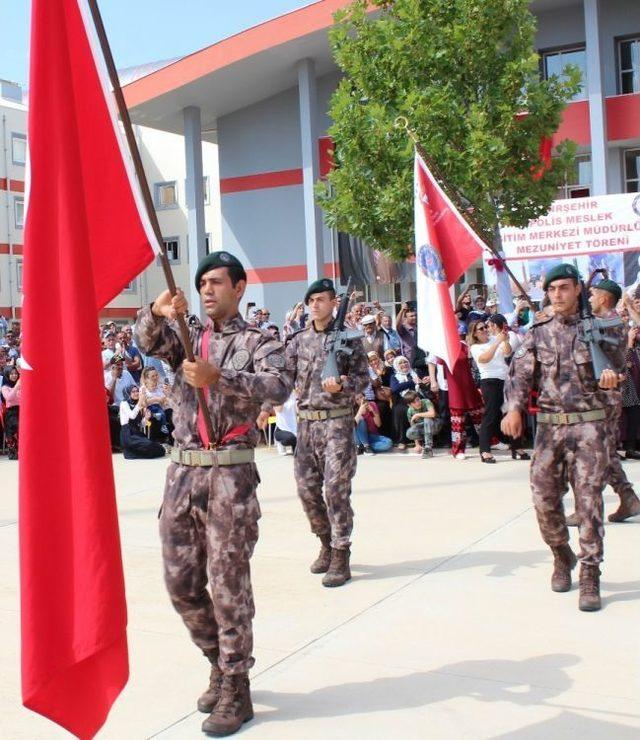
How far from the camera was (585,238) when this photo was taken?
17891 millimetres

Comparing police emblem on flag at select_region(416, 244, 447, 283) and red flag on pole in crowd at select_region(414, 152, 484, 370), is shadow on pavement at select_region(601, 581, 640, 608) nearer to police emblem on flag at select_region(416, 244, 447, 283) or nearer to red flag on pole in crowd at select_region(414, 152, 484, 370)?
red flag on pole in crowd at select_region(414, 152, 484, 370)

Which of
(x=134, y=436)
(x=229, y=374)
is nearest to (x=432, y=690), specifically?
(x=229, y=374)

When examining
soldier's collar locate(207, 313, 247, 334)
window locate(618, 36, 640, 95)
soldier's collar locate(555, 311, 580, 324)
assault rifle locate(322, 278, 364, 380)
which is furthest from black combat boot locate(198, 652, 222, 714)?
window locate(618, 36, 640, 95)

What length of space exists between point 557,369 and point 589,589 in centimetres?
135

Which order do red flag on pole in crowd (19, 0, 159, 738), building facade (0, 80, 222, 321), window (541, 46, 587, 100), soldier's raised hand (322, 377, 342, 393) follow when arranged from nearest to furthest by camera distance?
red flag on pole in crowd (19, 0, 159, 738) < soldier's raised hand (322, 377, 342, 393) < window (541, 46, 587, 100) < building facade (0, 80, 222, 321)

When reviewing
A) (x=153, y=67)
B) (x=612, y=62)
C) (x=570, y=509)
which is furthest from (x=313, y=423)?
(x=153, y=67)

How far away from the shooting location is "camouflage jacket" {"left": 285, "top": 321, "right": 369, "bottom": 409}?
6480mm

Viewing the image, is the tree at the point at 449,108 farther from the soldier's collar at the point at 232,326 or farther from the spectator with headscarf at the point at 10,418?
the soldier's collar at the point at 232,326

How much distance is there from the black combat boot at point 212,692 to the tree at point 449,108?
10.00 m

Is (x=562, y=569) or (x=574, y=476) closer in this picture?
(x=574, y=476)

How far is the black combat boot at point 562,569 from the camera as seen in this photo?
5.75 meters

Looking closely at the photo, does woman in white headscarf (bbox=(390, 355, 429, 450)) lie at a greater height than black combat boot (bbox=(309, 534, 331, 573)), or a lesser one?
greater

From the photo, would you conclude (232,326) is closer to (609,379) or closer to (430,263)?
(609,379)

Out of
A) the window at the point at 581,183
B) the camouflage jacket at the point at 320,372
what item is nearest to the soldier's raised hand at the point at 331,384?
the camouflage jacket at the point at 320,372
